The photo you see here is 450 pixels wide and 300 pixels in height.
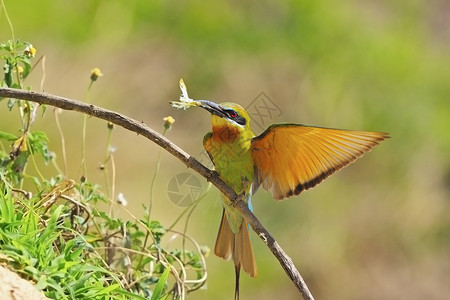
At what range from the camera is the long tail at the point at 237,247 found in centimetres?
247

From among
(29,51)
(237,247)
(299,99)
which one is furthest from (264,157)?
(299,99)


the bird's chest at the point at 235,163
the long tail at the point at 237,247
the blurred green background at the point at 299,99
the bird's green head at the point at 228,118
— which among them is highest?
the blurred green background at the point at 299,99

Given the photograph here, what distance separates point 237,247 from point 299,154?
373 mm

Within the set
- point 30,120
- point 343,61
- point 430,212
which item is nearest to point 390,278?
point 430,212

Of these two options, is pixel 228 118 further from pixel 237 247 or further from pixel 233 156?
pixel 237 247

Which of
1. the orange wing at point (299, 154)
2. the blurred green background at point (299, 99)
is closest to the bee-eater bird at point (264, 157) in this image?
the orange wing at point (299, 154)

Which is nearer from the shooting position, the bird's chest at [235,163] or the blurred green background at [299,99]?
the bird's chest at [235,163]

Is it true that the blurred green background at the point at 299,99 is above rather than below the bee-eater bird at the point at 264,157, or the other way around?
above

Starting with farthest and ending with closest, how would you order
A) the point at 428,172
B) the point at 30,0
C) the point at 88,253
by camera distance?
the point at 428,172 < the point at 30,0 < the point at 88,253

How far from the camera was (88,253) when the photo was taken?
7.25ft

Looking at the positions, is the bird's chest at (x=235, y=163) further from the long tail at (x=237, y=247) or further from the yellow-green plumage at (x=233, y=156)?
the long tail at (x=237, y=247)

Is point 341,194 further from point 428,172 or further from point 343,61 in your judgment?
point 343,61

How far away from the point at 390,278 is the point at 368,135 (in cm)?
363

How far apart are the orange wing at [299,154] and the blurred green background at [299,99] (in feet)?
7.40
